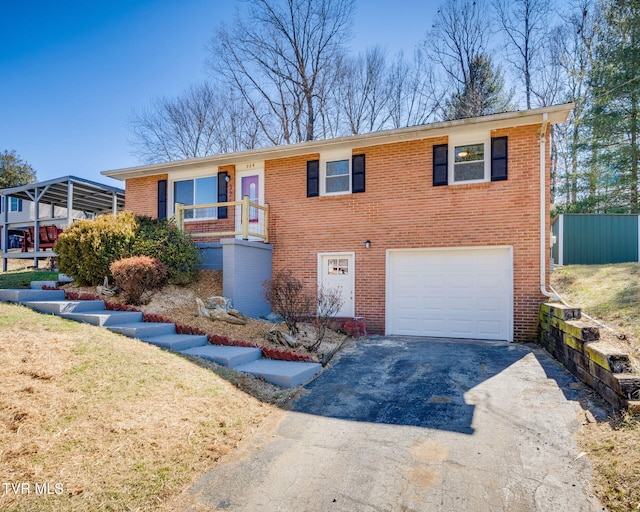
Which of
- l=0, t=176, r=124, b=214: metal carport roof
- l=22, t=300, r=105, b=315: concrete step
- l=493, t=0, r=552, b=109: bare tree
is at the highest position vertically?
l=493, t=0, r=552, b=109: bare tree

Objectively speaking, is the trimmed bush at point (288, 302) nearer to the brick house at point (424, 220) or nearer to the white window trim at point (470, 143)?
the brick house at point (424, 220)

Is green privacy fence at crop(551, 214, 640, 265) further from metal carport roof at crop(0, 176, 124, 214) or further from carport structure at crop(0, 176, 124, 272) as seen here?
metal carport roof at crop(0, 176, 124, 214)

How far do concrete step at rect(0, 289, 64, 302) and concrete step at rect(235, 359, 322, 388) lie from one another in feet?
15.2

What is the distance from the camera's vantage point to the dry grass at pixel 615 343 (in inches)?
113

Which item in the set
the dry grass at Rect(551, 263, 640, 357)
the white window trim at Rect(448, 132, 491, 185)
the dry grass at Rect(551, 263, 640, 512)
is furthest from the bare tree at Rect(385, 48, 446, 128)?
the dry grass at Rect(551, 263, 640, 512)

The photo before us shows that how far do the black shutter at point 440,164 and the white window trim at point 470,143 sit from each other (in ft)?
0.29

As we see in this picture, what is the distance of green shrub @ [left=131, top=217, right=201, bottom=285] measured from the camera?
9086 mm

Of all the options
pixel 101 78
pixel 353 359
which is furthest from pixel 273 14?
pixel 353 359

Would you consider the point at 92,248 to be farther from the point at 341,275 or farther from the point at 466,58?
the point at 466,58

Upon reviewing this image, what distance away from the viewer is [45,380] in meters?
3.86

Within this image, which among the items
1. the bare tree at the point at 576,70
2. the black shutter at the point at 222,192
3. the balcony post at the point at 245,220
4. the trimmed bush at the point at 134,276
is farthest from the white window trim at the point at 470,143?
the bare tree at the point at 576,70

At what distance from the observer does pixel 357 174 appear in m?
9.95

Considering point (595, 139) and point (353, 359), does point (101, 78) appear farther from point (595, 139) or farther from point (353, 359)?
point (595, 139)

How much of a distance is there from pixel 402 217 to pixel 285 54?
1467 centimetres
